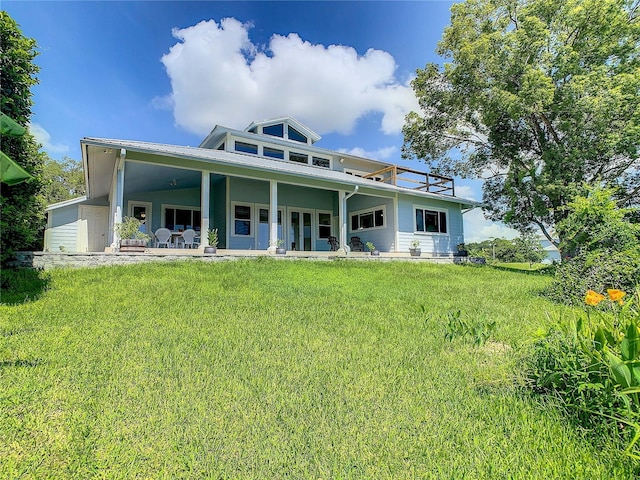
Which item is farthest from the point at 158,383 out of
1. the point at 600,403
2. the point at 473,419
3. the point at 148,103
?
the point at 148,103

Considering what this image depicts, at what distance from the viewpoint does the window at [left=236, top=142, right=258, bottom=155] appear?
1546 centimetres

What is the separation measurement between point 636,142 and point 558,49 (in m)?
4.59

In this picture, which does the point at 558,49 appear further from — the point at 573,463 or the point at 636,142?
the point at 573,463

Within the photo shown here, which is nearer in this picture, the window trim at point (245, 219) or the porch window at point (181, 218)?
the window trim at point (245, 219)

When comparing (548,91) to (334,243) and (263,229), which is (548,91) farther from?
(263,229)

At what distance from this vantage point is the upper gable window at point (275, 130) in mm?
16516

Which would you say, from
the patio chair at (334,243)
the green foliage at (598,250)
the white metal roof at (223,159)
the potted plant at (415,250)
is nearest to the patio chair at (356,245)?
the patio chair at (334,243)

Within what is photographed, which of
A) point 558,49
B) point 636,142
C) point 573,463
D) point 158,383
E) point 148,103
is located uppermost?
point 558,49

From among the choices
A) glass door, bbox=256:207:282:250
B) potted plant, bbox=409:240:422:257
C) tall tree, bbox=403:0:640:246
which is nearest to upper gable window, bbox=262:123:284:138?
glass door, bbox=256:207:282:250

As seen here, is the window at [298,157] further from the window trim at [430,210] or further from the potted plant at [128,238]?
the potted plant at [128,238]

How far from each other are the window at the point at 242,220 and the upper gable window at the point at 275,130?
4477mm

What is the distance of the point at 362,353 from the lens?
153 inches

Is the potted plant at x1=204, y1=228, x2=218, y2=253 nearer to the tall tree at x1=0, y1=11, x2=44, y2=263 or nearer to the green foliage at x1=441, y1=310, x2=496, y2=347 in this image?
the tall tree at x1=0, y1=11, x2=44, y2=263

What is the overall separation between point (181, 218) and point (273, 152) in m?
5.43
